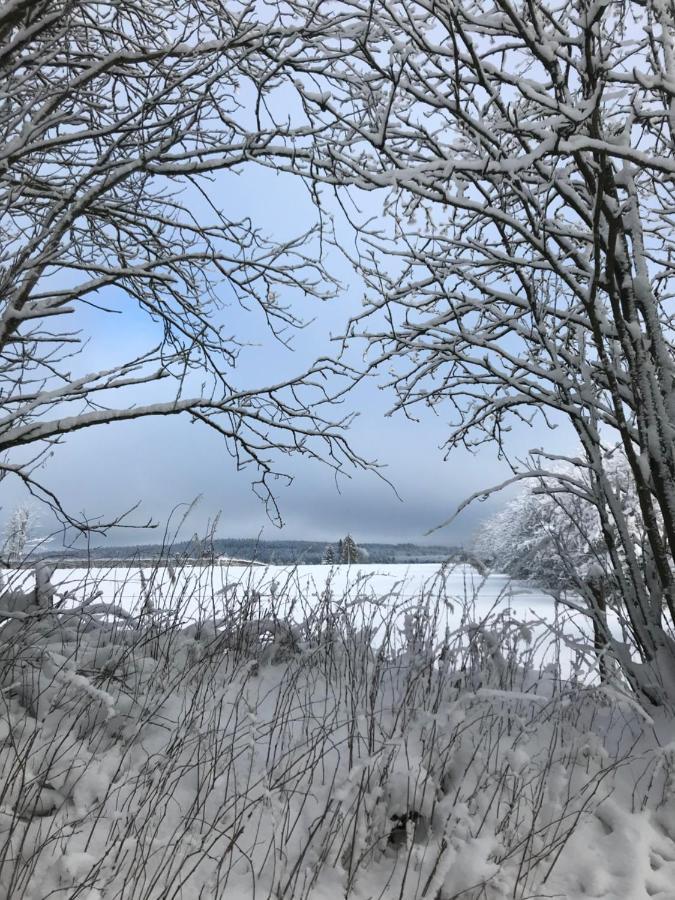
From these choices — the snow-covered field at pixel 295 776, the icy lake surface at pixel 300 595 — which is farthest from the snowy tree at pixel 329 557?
the snow-covered field at pixel 295 776

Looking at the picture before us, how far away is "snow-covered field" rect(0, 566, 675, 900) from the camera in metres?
2.25

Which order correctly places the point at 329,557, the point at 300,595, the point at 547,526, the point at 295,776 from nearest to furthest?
the point at 295,776, the point at 300,595, the point at 329,557, the point at 547,526

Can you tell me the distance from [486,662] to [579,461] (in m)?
1.59

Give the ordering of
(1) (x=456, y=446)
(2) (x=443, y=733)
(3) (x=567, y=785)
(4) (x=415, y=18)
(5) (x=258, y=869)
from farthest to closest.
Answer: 1. (1) (x=456, y=446)
2. (4) (x=415, y=18)
3. (3) (x=567, y=785)
4. (2) (x=443, y=733)
5. (5) (x=258, y=869)

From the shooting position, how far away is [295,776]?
2416 mm

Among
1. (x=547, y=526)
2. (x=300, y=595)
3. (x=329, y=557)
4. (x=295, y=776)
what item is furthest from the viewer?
(x=547, y=526)

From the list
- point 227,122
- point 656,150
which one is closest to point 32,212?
point 227,122

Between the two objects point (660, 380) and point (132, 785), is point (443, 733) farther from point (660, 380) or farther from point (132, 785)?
point (660, 380)

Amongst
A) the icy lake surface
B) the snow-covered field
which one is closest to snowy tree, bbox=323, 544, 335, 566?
the icy lake surface

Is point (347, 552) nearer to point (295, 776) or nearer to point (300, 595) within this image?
point (300, 595)

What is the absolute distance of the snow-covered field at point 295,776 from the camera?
2.25m

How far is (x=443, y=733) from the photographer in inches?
113

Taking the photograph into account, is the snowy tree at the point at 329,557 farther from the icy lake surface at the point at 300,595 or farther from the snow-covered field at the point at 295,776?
the snow-covered field at the point at 295,776

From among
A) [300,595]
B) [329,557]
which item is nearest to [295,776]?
[300,595]
